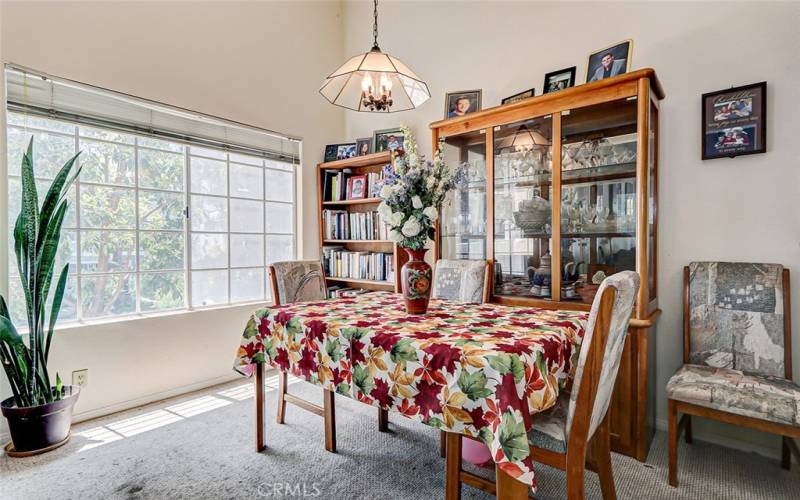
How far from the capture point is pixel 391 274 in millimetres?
3455

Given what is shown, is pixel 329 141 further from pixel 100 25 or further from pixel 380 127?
pixel 100 25

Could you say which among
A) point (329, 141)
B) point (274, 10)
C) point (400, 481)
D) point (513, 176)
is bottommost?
point (400, 481)

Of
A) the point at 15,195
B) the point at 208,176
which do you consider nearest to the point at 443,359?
the point at 15,195

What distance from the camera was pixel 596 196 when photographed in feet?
7.69

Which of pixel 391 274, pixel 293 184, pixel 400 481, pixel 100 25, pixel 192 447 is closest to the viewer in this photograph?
pixel 400 481

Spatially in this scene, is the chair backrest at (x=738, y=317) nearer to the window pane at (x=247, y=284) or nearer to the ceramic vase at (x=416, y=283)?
the ceramic vase at (x=416, y=283)

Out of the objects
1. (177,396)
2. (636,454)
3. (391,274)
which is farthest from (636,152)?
(177,396)

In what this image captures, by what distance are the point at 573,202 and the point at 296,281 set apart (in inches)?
70.8

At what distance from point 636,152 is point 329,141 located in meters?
2.79

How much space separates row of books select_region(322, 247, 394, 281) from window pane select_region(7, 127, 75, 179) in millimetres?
1874

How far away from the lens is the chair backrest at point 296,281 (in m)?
2.46

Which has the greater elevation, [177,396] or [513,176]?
[513,176]

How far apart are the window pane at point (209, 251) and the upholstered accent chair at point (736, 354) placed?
3.14 meters

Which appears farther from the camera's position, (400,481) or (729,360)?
(729,360)
